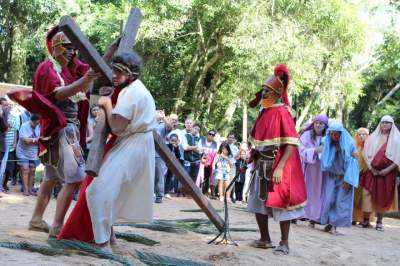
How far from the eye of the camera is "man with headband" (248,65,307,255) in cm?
644

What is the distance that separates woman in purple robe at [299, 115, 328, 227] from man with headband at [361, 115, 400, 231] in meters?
1.67

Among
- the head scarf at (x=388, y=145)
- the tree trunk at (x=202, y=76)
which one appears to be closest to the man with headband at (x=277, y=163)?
the head scarf at (x=388, y=145)

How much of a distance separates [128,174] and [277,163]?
207 centimetres

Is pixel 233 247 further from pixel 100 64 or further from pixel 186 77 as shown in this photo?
pixel 186 77

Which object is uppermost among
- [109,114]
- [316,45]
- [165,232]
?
[316,45]

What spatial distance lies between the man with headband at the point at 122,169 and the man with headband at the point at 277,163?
5.70 feet

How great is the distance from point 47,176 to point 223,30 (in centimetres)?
1837

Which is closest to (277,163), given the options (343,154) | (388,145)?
(343,154)

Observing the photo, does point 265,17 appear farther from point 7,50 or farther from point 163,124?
point 7,50

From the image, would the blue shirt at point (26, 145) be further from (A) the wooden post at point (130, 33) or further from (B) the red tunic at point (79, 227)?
(B) the red tunic at point (79, 227)

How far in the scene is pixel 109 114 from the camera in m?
4.93

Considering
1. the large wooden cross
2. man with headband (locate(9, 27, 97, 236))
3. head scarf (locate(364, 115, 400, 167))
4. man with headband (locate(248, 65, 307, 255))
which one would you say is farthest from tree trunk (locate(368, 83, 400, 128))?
man with headband (locate(9, 27, 97, 236))

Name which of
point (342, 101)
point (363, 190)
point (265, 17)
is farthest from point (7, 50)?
point (363, 190)

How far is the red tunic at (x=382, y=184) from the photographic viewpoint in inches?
441
